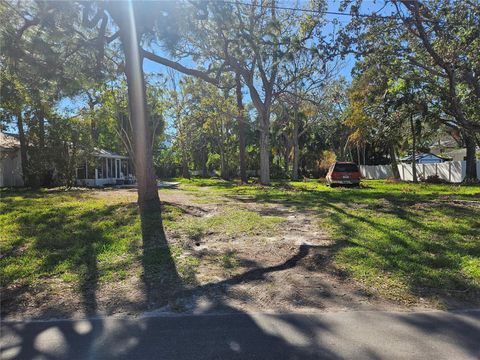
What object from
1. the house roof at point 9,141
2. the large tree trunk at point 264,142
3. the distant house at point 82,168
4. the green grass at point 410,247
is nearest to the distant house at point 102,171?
the distant house at point 82,168

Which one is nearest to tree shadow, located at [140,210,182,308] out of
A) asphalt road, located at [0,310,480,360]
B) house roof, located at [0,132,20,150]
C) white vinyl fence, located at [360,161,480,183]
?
asphalt road, located at [0,310,480,360]

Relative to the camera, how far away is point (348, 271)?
6.28 m

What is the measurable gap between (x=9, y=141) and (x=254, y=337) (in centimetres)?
2820

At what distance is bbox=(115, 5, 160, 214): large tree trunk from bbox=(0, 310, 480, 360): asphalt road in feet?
22.2

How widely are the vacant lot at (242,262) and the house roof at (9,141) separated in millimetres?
17468

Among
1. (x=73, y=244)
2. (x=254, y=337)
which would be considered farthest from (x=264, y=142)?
(x=254, y=337)

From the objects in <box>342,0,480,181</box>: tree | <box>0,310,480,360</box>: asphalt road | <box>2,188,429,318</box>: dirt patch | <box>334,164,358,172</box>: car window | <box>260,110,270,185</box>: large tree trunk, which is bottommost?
<box>0,310,480,360</box>: asphalt road

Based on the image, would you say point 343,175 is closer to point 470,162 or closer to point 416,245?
point 470,162

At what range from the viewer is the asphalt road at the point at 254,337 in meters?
3.85

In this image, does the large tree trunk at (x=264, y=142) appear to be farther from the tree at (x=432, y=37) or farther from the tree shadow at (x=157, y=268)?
the tree shadow at (x=157, y=268)

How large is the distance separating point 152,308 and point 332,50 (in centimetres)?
1043

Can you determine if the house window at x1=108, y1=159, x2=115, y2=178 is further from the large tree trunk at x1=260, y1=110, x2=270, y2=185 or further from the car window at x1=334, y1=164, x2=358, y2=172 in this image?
the car window at x1=334, y1=164, x2=358, y2=172

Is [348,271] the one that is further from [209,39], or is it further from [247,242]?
[209,39]

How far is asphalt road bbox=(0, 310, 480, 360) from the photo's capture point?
151 inches
